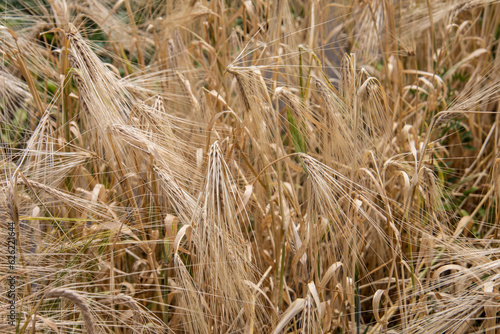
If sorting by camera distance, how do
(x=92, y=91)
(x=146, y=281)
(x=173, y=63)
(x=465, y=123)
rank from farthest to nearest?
(x=465, y=123)
(x=173, y=63)
(x=146, y=281)
(x=92, y=91)

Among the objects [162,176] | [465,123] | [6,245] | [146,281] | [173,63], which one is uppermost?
[173,63]

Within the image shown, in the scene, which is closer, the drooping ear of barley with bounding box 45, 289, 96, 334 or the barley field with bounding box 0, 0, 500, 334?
the drooping ear of barley with bounding box 45, 289, 96, 334

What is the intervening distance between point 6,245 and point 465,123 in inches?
58.8

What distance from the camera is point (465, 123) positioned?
1.63 metres

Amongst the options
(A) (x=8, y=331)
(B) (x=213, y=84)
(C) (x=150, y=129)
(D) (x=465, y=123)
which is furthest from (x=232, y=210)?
(D) (x=465, y=123)

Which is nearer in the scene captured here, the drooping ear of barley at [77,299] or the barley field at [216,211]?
the drooping ear of barley at [77,299]

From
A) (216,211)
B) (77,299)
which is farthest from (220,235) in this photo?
(77,299)

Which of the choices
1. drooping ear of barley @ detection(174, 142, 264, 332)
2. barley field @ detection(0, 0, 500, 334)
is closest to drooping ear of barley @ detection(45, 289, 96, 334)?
barley field @ detection(0, 0, 500, 334)

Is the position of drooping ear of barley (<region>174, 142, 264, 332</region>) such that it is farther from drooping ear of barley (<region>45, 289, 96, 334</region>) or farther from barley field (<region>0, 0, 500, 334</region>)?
drooping ear of barley (<region>45, 289, 96, 334</region>)

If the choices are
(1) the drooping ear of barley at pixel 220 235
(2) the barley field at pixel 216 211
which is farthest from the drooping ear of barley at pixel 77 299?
(1) the drooping ear of barley at pixel 220 235

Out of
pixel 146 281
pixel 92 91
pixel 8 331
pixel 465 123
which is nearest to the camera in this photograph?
pixel 8 331

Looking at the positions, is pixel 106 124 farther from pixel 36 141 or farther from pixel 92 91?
pixel 36 141

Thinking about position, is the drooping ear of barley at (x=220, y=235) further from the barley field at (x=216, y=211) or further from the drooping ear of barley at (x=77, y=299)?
the drooping ear of barley at (x=77, y=299)

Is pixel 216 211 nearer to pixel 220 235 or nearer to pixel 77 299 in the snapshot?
pixel 220 235
